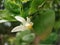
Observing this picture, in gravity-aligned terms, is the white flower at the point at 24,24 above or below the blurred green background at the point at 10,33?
above

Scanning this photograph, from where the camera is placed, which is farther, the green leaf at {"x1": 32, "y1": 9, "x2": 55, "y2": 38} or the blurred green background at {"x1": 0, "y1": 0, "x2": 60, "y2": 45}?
the blurred green background at {"x1": 0, "y1": 0, "x2": 60, "y2": 45}

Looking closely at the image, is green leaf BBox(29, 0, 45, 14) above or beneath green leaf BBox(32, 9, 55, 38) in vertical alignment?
above

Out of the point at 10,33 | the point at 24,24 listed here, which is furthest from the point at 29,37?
the point at 10,33

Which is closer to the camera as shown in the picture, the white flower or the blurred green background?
the white flower

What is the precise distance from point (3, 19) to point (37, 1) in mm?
76

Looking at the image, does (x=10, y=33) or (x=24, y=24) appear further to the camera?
(x=10, y=33)

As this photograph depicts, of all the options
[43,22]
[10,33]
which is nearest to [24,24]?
[43,22]

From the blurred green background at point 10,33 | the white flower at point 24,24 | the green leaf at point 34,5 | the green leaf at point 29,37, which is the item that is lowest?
the blurred green background at point 10,33

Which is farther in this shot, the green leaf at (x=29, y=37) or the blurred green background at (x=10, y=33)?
the blurred green background at (x=10, y=33)

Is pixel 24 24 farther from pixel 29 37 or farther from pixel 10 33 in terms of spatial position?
pixel 10 33

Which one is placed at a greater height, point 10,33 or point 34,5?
point 34,5

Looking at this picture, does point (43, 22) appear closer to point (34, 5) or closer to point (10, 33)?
point (34, 5)

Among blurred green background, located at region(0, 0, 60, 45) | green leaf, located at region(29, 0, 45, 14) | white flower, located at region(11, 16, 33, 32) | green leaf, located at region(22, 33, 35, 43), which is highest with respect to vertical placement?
green leaf, located at region(29, 0, 45, 14)

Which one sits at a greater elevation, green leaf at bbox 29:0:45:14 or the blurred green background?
green leaf at bbox 29:0:45:14
